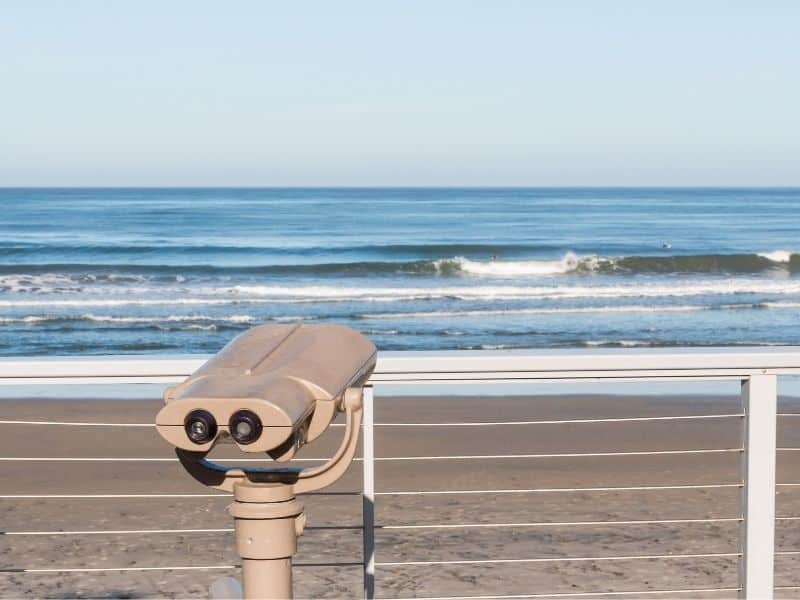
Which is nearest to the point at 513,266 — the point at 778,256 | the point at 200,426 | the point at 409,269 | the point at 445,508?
the point at 409,269

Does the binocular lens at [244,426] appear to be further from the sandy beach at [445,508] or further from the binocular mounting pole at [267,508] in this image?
the sandy beach at [445,508]

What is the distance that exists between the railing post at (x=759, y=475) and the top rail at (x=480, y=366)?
0.06 metres

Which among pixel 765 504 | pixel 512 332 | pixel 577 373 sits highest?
pixel 577 373

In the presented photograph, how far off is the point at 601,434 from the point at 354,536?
11.0ft

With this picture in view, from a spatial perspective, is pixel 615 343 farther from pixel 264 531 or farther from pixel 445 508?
pixel 264 531

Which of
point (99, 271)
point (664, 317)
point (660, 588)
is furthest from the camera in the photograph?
point (99, 271)

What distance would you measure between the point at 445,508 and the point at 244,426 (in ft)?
12.2

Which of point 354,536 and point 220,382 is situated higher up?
point 220,382

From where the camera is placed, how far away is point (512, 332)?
43.9ft

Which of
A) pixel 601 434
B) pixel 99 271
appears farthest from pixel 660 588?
pixel 99 271

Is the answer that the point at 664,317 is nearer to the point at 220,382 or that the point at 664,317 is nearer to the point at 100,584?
the point at 100,584

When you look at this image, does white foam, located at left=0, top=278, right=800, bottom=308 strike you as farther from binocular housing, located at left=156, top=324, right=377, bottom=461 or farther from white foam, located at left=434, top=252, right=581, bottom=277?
binocular housing, located at left=156, top=324, right=377, bottom=461

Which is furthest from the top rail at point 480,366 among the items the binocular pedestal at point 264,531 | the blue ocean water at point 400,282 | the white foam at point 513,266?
the white foam at point 513,266

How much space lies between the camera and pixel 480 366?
86.4 inches
